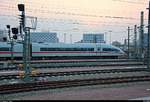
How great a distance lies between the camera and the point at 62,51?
200 feet

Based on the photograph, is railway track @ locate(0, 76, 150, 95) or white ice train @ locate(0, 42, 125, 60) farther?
white ice train @ locate(0, 42, 125, 60)

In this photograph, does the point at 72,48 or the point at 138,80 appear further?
the point at 72,48

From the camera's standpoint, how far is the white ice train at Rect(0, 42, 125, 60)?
2203 inches

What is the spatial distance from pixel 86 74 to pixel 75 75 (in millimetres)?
1468

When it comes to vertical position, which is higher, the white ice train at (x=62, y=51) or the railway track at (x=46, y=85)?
the white ice train at (x=62, y=51)

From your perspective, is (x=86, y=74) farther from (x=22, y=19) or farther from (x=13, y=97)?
(x=13, y=97)

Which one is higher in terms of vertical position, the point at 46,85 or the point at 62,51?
the point at 62,51

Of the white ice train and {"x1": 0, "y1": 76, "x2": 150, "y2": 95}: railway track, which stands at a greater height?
the white ice train

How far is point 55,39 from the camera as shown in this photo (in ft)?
456

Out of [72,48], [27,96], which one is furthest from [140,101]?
[72,48]

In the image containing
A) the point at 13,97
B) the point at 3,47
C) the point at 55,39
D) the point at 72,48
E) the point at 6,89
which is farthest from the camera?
the point at 55,39

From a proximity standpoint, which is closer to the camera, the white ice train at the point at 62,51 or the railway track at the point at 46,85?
the railway track at the point at 46,85

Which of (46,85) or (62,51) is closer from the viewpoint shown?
(46,85)

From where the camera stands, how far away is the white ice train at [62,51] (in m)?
56.0
